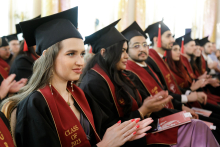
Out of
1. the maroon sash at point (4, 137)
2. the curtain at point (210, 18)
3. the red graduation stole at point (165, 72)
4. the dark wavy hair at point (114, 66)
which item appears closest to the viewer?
the maroon sash at point (4, 137)

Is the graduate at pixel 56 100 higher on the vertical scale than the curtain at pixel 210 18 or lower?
lower

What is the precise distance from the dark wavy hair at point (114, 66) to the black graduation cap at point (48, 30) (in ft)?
2.43

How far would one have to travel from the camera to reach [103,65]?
233cm

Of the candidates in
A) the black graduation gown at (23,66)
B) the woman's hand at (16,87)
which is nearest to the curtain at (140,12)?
the black graduation gown at (23,66)

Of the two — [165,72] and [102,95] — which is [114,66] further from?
[165,72]

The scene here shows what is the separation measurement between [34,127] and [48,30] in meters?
0.68

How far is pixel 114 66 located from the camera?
90.9 inches

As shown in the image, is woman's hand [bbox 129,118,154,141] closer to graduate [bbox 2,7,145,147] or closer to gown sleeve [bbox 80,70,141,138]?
graduate [bbox 2,7,145,147]

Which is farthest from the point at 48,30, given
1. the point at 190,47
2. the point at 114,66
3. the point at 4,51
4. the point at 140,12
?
the point at 140,12

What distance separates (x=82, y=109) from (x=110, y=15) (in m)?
4.37

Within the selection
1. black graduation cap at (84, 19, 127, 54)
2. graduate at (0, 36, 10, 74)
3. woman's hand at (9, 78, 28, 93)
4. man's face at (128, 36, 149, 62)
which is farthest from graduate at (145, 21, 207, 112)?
graduate at (0, 36, 10, 74)

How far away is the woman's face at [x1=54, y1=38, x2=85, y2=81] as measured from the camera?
1.53 meters

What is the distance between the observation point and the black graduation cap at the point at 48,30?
60.9 inches

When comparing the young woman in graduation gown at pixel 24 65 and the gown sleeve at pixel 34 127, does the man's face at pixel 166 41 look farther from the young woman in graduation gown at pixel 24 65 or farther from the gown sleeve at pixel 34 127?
the gown sleeve at pixel 34 127
